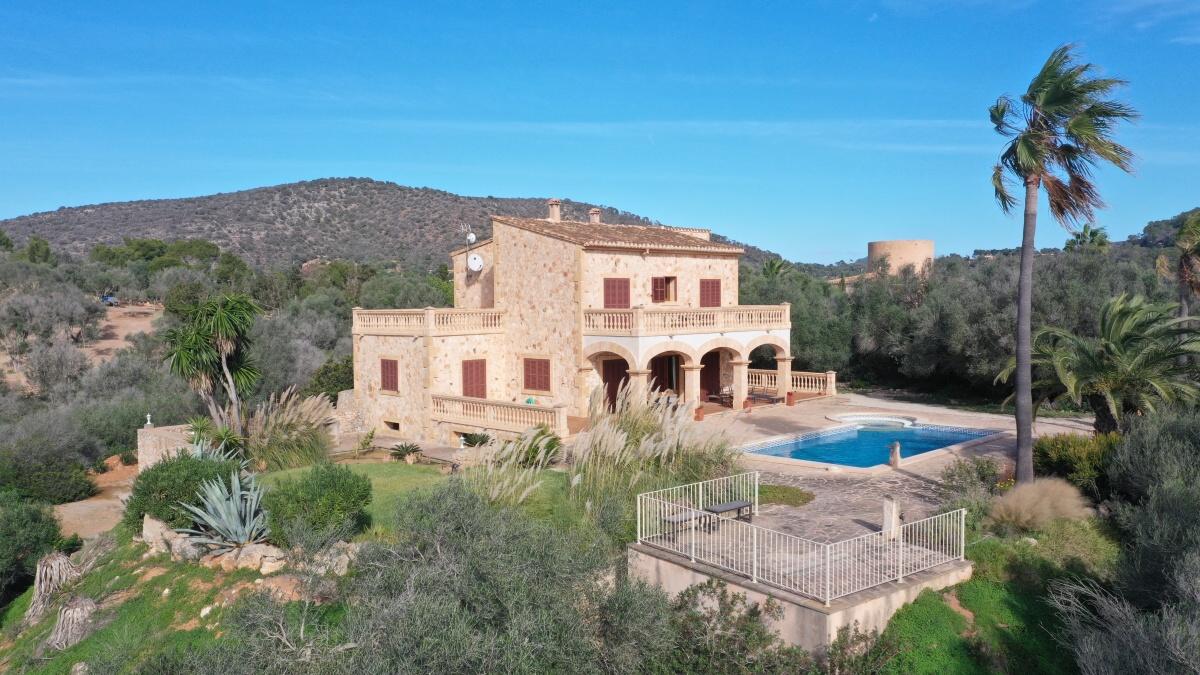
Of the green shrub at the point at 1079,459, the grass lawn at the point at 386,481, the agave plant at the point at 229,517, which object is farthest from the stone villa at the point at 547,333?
the green shrub at the point at 1079,459

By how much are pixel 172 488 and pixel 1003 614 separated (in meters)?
13.0

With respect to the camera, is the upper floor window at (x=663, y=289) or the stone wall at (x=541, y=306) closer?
the stone wall at (x=541, y=306)

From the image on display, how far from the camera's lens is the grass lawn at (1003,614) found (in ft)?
28.4

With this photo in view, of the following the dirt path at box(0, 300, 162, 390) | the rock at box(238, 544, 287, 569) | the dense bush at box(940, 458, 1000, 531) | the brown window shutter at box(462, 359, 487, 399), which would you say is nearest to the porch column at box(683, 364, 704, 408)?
the brown window shutter at box(462, 359, 487, 399)

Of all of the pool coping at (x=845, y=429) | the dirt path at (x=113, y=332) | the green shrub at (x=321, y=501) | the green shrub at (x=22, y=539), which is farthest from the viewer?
the dirt path at (x=113, y=332)

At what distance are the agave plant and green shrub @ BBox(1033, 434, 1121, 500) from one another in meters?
13.0

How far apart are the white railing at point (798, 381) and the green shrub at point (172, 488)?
60.6ft

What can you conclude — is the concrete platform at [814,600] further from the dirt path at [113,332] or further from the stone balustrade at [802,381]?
the dirt path at [113,332]

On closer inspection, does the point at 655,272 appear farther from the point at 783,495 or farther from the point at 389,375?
the point at 783,495

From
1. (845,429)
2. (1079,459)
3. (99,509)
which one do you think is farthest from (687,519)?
(99,509)

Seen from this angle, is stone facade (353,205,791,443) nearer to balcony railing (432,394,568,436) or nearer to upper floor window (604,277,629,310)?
balcony railing (432,394,568,436)

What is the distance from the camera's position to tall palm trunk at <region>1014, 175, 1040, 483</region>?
40.7 ft

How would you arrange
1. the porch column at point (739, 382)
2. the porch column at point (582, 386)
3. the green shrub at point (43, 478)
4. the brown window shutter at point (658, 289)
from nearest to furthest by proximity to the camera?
1. the green shrub at point (43, 478)
2. the porch column at point (582, 386)
3. the porch column at point (739, 382)
4. the brown window shutter at point (658, 289)

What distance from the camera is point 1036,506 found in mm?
11359
